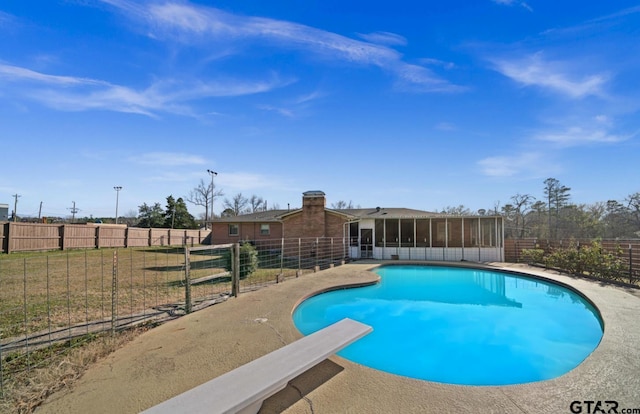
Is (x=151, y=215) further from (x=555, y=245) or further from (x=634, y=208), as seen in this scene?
(x=634, y=208)

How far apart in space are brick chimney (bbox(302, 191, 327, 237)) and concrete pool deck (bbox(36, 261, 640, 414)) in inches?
478

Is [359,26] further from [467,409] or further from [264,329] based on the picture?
[467,409]

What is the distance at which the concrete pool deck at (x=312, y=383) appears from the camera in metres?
2.73

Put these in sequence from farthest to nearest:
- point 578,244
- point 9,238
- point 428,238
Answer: point 428,238, point 9,238, point 578,244

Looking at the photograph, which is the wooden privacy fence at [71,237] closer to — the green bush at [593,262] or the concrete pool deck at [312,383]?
the concrete pool deck at [312,383]

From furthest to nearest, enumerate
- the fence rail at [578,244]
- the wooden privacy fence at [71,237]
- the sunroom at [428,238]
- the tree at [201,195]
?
the tree at [201,195]
the sunroom at [428,238]
the wooden privacy fence at [71,237]
the fence rail at [578,244]

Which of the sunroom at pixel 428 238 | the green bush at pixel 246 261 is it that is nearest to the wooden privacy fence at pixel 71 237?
the green bush at pixel 246 261

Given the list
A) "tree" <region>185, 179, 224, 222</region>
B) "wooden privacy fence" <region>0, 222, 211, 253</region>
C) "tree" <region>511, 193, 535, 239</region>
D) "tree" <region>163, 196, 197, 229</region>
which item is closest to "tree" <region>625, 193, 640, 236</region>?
"tree" <region>511, 193, 535, 239</region>

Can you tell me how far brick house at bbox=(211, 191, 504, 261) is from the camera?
15.5 meters

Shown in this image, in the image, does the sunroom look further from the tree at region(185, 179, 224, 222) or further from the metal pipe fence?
the tree at region(185, 179, 224, 222)

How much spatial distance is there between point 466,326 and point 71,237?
20356mm

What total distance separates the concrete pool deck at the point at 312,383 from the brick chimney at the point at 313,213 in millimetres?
12143

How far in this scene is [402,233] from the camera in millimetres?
16766

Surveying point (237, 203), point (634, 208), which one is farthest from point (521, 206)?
point (237, 203)
